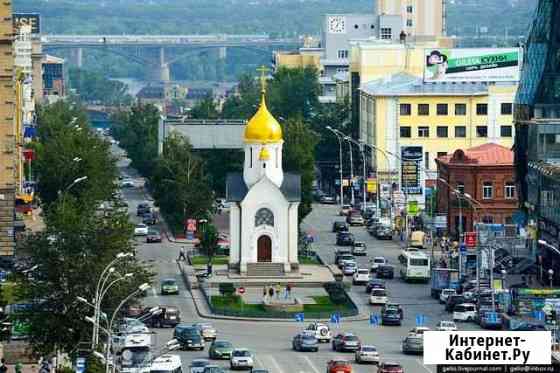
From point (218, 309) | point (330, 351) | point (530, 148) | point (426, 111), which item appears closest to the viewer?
point (330, 351)

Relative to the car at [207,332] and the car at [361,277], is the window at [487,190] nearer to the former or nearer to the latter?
the car at [361,277]

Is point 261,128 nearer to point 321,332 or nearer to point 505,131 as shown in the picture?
point 321,332

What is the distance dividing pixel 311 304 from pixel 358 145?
6324cm

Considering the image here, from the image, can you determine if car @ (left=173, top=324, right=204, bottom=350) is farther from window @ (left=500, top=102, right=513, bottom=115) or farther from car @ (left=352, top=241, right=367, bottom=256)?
window @ (left=500, top=102, right=513, bottom=115)

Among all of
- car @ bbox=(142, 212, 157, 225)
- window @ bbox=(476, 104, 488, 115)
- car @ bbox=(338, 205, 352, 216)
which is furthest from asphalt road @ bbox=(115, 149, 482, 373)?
window @ bbox=(476, 104, 488, 115)

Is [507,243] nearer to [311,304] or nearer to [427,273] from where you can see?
[427,273]

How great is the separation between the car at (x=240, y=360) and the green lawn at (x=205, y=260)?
34.1 meters

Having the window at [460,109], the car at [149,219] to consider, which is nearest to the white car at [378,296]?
the car at [149,219]

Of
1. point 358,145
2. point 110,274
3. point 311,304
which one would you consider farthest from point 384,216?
point 110,274

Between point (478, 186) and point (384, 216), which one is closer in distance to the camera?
point (478, 186)

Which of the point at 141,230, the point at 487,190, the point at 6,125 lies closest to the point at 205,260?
the point at 6,125

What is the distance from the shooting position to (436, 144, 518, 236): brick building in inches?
5064

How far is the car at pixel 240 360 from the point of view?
79500 millimetres

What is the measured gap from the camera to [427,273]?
10831cm
